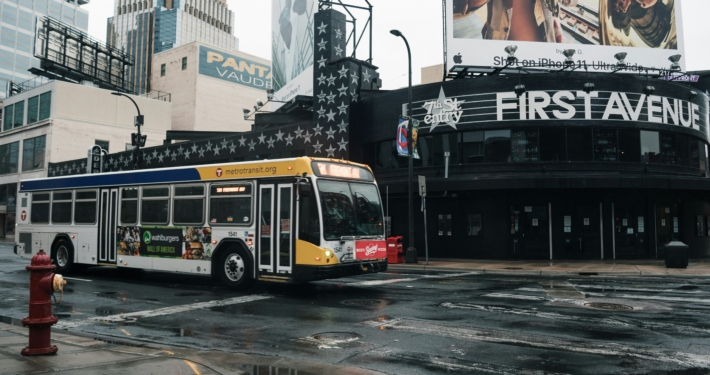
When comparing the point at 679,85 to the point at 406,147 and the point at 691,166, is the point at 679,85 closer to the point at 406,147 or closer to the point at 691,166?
the point at 691,166

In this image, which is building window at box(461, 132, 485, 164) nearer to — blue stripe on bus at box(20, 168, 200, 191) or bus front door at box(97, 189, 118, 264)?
blue stripe on bus at box(20, 168, 200, 191)

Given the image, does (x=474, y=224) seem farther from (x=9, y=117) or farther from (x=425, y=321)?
(x=9, y=117)

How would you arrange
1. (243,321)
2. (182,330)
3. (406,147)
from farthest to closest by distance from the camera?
1. (406,147)
2. (243,321)
3. (182,330)

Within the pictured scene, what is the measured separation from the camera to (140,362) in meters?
6.33

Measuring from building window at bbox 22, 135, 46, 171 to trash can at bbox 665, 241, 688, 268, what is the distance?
53607 mm

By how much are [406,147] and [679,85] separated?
13060 mm

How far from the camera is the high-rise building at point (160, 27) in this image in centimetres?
17500

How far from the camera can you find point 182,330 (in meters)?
8.88

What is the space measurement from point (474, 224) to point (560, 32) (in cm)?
1107

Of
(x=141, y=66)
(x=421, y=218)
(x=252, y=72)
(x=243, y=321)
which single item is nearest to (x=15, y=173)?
(x=252, y=72)

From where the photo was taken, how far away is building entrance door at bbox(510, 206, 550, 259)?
79.5 ft

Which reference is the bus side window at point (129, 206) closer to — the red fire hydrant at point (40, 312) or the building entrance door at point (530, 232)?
the red fire hydrant at point (40, 312)

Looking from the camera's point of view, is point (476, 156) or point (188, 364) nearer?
point (188, 364)

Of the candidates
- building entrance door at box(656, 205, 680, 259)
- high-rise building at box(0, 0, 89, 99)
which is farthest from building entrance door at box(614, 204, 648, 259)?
high-rise building at box(0, 0, 89, 99)
